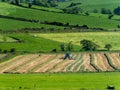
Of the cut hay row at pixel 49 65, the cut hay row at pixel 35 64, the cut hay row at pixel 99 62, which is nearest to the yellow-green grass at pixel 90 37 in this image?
the cut hay row at pixel 99 62

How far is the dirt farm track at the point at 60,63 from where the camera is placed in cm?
7531

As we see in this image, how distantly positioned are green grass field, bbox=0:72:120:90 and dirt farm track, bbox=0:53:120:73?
639cm

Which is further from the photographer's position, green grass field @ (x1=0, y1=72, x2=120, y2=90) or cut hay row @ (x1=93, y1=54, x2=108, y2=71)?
cut hay row @ (x1=93, y1=54, x2=108, y2=71)

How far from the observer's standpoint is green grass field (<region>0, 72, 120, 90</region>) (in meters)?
54.9

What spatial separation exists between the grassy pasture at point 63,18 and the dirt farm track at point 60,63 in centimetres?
5781

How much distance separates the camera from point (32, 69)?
76375 millimetres

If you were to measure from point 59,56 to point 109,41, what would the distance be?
1319 inches

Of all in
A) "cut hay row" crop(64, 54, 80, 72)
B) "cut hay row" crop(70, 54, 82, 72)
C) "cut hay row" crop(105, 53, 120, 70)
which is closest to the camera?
"cut hay row" crop(70, 54, 82, 72)

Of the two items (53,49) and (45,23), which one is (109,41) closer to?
(53,49)

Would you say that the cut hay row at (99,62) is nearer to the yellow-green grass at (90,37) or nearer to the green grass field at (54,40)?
the green grass field at (54,40)

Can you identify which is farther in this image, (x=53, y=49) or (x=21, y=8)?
(x=21, y=8)

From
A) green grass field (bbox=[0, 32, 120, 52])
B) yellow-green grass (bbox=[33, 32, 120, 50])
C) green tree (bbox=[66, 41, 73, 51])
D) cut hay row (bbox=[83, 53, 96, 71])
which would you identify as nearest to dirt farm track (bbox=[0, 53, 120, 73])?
cut hay row (bbox=[83, 53, 96, 71])

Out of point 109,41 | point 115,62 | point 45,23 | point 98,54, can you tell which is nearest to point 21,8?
point 45,23

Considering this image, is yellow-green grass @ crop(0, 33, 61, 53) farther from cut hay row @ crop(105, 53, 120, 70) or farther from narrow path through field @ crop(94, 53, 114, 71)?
cut hay row @ crop(105, 53, 120, 70)
